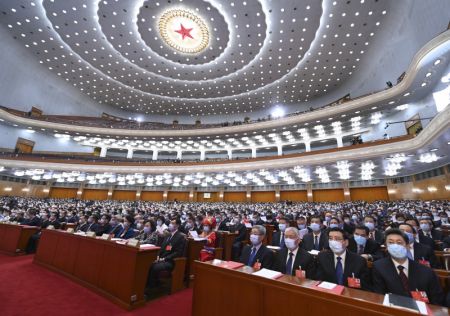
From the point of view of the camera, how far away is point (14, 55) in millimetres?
22078

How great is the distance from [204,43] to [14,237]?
20254 millimetres

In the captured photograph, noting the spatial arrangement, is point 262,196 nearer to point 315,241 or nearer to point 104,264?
point 315,241

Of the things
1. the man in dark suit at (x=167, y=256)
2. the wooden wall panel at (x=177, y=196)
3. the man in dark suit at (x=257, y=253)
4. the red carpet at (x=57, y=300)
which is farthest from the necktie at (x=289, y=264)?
the wooden wall panel at (x=177, y=196)

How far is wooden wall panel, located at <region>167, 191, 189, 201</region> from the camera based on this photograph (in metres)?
28.8

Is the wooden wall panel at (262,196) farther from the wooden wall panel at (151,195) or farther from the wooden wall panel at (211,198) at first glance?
the wooden wall panel at (151,195)

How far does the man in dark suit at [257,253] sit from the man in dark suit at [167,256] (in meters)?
1.68

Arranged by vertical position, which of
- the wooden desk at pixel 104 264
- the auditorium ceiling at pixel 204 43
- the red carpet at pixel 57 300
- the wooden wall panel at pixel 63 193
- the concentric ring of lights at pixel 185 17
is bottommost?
the red carpet at pixel 57 300

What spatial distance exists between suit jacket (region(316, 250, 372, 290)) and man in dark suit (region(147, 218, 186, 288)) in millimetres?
2703

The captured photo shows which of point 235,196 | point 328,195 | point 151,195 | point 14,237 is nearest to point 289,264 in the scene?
point 14,237

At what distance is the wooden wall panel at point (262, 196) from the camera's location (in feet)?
85.8

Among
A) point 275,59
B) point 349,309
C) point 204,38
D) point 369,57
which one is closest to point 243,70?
point 275,59

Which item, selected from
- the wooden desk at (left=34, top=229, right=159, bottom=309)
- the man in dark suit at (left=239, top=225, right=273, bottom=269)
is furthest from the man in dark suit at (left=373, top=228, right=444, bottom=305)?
the wooden desk at (left=34, top=229, right=159, bottom=309)

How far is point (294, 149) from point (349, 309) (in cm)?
2910

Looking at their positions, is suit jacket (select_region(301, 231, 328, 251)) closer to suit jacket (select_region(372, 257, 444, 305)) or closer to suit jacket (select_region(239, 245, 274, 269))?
suit jacket (select_region(239, 245, 274, 269))
